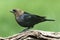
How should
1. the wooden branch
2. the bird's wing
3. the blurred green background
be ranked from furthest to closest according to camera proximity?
the blurred green background → the bird's wing → the wooden branch

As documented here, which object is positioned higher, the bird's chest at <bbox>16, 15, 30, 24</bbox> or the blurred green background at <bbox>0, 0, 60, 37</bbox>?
the blurred green background at <bbox>0, 0, 60, 37</bbox>

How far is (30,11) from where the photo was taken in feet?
27.5

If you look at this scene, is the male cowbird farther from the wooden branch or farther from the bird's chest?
the wooden branch

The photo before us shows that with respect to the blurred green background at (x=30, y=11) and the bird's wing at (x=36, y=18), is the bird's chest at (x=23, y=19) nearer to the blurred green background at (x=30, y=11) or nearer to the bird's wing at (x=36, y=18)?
the bird's wing at (x=36, y=18)

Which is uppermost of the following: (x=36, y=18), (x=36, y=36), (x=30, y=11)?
(x=30, y=11)

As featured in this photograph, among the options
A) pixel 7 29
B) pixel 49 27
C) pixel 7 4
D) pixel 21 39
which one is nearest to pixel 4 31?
pixel 7 29

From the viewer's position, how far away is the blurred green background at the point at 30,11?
296 inches

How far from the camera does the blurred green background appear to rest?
296 inches

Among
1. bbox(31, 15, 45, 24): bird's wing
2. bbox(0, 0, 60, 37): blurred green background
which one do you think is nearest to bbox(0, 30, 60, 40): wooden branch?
bbox(31, 15, 45, 24): bird's wing

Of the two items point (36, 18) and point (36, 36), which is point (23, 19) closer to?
point (36, 18)

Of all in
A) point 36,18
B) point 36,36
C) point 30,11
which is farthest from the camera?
point 30,11

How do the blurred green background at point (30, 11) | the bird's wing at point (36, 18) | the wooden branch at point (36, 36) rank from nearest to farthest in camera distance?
1. the wooden branch at point (36, 36)
2. the bird's wing at point (36, 18)
3. the blurred green background at point (30, 11)

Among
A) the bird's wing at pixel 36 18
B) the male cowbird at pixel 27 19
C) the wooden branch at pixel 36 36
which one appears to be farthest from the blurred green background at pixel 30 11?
the wooden branch at pixel 36 36

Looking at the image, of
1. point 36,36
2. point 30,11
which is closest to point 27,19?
point 36,36
